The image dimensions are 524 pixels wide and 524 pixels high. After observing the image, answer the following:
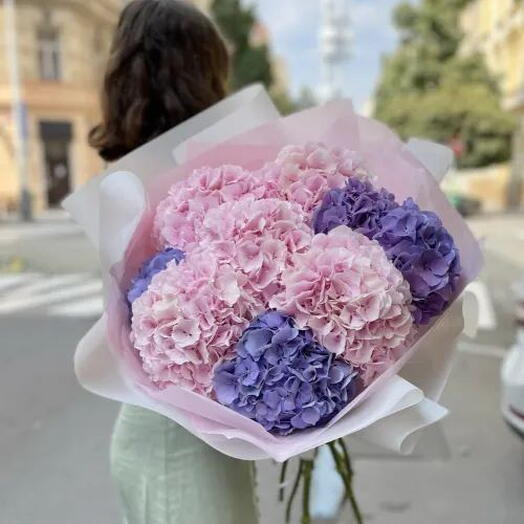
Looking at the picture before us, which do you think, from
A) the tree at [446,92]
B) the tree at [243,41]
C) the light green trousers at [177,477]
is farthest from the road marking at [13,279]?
the tree at [243,41]

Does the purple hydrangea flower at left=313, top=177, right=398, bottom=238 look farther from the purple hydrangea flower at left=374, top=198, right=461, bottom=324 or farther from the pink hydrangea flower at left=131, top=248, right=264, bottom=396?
the pink hydrangea flower at left=131, top=248, right=264, bottom=396

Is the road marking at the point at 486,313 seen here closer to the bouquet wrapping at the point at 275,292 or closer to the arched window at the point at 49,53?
the bouquet wrapping at the point at 275,292

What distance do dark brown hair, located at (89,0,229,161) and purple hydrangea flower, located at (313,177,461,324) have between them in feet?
1.62

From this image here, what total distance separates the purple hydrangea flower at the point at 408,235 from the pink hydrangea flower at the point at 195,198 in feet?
0.47

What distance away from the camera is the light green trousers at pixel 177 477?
1.20 meters

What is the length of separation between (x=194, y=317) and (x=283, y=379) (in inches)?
6.7

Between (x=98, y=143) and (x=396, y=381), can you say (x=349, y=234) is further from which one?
(x=98, y=143)

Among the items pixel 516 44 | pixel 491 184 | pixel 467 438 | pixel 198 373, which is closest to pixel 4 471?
pixel 467 438

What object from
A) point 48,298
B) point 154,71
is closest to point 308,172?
point 154,71

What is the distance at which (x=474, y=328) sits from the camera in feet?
3.72

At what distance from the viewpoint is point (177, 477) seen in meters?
1.21

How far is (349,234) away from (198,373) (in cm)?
33

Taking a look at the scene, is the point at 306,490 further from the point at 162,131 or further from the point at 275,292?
the point at 162,131

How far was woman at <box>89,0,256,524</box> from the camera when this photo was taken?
121cm
